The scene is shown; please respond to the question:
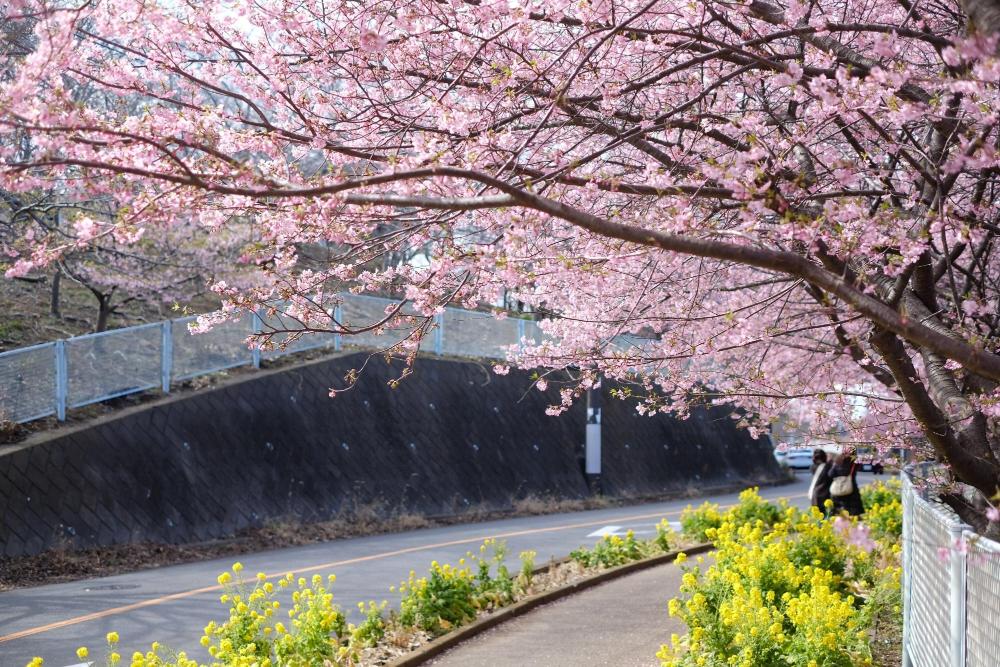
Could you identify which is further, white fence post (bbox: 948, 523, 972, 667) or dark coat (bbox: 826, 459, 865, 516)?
dark coat (bbox: 826, 459, 865, 516)

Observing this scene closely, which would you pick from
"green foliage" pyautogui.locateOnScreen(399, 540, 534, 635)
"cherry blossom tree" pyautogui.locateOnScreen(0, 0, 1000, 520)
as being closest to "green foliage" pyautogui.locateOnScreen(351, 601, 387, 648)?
"green foliage" pyautogui.locateOnScreen(399, 540, 534, 635)

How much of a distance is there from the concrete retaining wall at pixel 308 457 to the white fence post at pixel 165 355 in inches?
19.6

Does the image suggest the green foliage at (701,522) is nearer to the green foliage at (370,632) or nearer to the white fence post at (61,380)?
the green foliage at (370,632)

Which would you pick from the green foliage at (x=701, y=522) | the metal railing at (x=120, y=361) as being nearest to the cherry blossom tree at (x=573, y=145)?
the metal railing at (x=120, y=361)

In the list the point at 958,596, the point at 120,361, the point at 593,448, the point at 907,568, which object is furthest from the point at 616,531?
the point at 958,596

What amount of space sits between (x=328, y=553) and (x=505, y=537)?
12.5ft

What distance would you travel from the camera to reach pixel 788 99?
734 cm

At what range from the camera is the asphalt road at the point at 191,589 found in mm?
9266

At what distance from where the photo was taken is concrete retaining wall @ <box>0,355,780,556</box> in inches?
589

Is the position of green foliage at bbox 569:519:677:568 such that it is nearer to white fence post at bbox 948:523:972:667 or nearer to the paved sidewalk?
the paved sidewalk

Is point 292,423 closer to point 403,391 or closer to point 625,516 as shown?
point 403,391

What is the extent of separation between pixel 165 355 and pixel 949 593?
51.6 feet

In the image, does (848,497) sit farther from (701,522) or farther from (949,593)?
(949,593)

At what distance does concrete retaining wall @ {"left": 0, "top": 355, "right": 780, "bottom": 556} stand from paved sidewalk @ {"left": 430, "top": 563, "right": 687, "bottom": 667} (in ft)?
8.59
